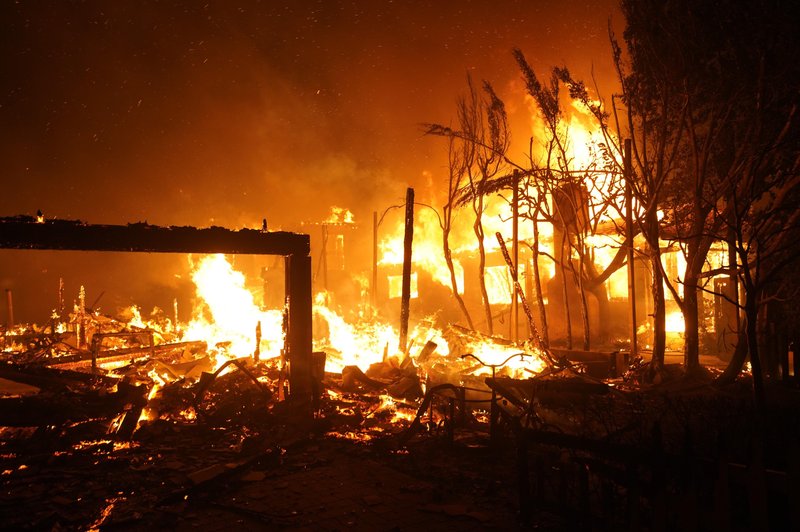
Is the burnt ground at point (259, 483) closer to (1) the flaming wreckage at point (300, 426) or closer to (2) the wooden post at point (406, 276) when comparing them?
(1) the flaming wreckage at point (300, 426)

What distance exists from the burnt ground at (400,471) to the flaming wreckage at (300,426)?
0.11 ft

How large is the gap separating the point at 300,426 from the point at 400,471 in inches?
116

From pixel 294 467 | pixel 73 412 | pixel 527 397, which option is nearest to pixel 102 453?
pixel 73 412

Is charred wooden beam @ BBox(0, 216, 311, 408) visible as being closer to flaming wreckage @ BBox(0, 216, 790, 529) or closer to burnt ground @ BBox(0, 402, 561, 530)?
flaming wreckage @ BBox(0, 216, 790, 529)

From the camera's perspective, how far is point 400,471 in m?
7.75

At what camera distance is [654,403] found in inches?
417

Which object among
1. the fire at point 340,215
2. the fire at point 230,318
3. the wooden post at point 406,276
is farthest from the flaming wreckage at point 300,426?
the fire at point 340,215

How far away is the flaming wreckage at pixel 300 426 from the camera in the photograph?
521 cm

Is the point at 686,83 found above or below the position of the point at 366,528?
above

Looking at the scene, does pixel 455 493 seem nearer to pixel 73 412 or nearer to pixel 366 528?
pixel 366 528

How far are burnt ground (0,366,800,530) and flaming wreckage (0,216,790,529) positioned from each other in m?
0.03

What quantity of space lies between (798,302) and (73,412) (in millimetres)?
16231

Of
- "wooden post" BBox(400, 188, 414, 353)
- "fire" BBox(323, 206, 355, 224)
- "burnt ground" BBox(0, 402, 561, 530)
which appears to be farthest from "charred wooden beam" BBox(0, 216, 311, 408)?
"fire" BBox(323, 206, 355, 224)

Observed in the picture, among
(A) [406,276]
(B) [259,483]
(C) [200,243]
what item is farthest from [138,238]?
(A) [406,276]
